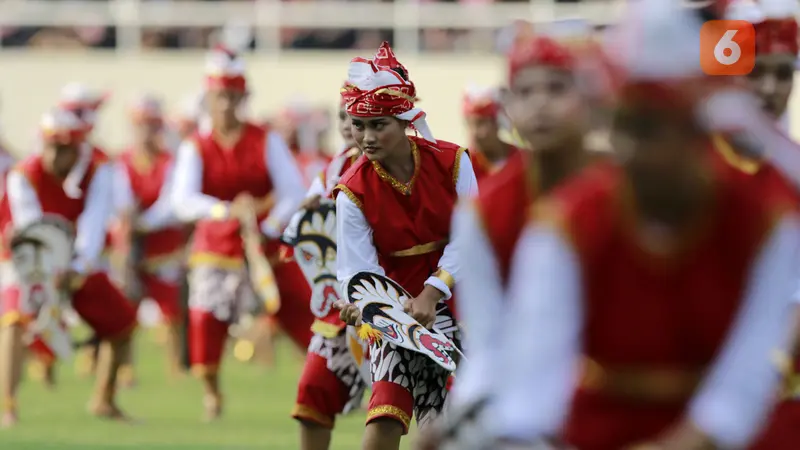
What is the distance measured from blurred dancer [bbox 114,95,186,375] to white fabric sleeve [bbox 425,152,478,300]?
838 cm

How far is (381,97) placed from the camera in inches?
258

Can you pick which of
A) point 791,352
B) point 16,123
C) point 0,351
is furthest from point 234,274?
point 16,123

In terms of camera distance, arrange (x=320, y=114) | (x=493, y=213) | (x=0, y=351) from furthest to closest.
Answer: (x=320, y=114), (x=0, y=351), (x=493, y=213)

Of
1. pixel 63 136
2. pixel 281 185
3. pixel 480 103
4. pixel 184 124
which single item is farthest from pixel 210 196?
pixel 184 124

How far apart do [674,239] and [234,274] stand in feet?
27.1

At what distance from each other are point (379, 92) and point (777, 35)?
1.70m

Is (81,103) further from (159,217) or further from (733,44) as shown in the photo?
(733,44)

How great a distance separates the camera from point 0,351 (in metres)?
11.1

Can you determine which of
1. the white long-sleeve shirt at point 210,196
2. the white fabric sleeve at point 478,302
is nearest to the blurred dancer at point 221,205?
the white long-sleeve shirt at point 210,196

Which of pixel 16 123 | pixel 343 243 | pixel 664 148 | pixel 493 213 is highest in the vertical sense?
pixel 664 148

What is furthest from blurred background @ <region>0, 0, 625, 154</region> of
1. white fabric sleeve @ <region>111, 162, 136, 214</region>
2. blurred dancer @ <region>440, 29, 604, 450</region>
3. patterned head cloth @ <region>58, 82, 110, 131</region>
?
blurred dancer @ <region>440, 29, 604, 450</region>

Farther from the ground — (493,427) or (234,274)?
(493,427)

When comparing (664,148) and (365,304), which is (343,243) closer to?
(365,304)

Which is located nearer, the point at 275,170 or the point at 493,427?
the point at 493,427
